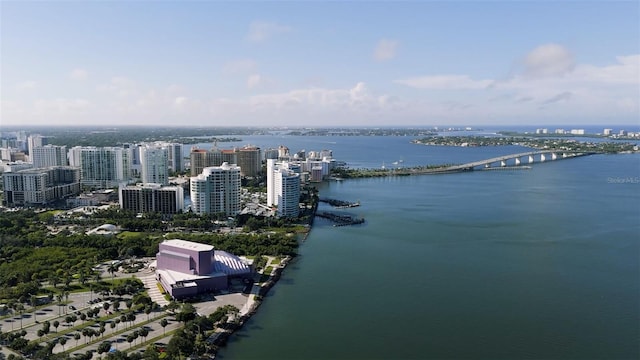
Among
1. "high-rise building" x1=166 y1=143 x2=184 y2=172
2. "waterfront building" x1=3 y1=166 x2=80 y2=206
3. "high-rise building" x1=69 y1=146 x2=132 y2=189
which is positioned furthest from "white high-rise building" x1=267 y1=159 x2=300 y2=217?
"high-rise building" x1=166 y1=143 x2=184 y2=172

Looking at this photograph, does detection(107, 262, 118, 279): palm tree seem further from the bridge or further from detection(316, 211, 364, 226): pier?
the bridge

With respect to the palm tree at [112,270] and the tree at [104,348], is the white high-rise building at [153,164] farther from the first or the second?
the tree at [104,348]

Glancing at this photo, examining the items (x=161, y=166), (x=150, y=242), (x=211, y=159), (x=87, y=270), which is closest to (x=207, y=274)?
(x=87, y=270)

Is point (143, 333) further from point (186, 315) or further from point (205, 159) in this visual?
point (205, 159)

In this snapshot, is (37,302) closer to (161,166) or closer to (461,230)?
(461,230)

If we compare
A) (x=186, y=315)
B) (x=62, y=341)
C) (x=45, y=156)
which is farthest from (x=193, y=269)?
(x=45, y=156)

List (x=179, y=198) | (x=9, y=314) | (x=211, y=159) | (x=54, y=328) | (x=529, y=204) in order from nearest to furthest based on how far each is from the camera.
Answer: (x=54, y=328) < (x=9, y=314) < (x=179, y=198) < (x=529, y=204) < (x=211, y=159)

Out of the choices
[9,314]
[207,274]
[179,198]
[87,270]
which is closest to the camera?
[9,314]
